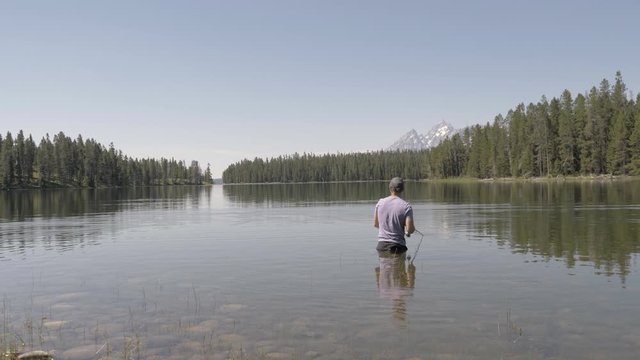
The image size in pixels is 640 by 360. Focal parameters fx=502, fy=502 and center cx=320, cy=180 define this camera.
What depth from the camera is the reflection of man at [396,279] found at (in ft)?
44.3

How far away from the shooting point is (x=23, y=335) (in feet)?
39.6

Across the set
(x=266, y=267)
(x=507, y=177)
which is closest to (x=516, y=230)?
(x=266, y=267)

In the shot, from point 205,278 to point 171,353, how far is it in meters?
8.24

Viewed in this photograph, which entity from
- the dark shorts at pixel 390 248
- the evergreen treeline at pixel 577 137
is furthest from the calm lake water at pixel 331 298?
the evergreen treeline at pixel 577 137

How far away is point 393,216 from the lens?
18.3 meters

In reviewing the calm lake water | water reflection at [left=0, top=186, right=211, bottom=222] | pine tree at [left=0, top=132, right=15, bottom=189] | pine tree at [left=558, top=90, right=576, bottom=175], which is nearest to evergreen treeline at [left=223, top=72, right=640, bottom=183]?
pine tree at [left=558, top=90, right=576, bottom=175]

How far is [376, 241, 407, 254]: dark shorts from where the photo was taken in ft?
61.5

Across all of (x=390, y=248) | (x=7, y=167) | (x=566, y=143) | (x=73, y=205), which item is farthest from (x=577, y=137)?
(x=7, y=167)

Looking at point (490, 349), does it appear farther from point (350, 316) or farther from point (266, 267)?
point (266, 267)

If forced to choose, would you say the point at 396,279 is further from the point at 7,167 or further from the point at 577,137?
the point at 7,167

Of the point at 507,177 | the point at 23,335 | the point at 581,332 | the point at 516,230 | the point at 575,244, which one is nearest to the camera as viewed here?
the point at 581,332

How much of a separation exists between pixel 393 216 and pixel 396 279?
101 inches

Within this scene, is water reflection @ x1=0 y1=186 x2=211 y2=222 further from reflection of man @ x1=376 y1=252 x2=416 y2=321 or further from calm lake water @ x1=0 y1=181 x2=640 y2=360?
reflection of man @ x1=376 y1=252 x2=416 y2=321

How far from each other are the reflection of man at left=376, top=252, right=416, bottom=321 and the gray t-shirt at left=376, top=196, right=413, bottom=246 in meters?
0.81
